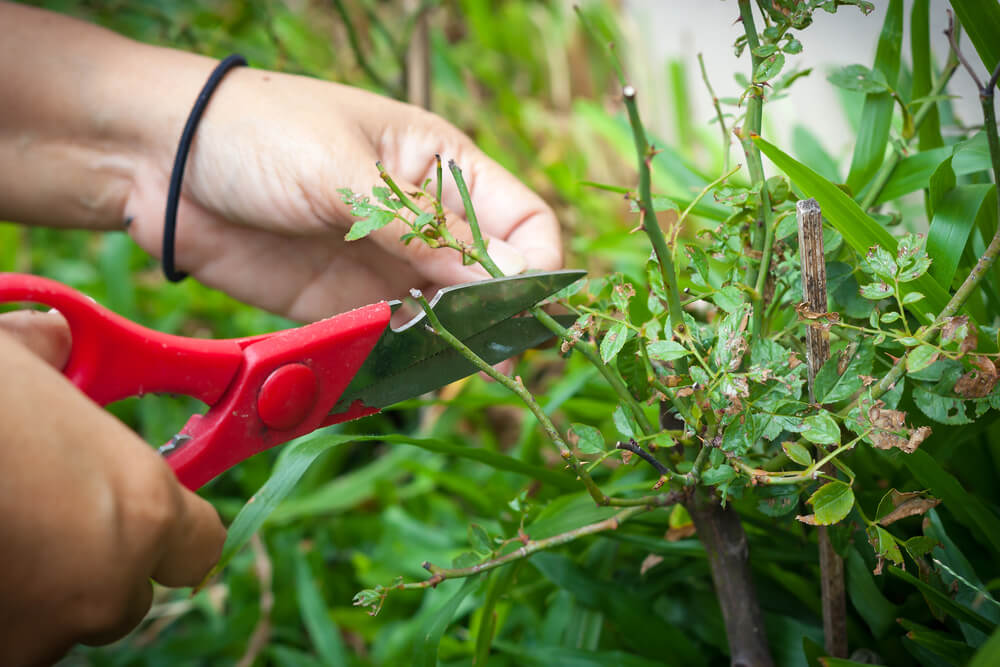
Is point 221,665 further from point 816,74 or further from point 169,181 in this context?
point 816,74

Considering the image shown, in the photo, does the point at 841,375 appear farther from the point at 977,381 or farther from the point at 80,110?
the point at 80,110

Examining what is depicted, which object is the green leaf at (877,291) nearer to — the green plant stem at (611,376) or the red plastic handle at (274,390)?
the green plant stem at (611,376)

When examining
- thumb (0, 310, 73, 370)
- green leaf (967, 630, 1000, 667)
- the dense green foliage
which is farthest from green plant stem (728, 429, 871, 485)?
A: thumb (0, 310, 73, 370)

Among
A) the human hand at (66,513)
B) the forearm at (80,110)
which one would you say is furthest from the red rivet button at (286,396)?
the forearm at (80,110)

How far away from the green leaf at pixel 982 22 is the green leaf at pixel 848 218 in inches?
5.2

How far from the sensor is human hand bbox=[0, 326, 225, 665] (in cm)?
35

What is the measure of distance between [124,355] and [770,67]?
45 cm

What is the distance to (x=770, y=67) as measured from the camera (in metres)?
0.43

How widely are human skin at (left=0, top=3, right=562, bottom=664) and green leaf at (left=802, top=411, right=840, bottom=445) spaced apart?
0.29m

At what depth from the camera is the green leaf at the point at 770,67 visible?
43 centimetres

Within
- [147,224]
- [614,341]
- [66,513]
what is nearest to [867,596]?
[614,341]

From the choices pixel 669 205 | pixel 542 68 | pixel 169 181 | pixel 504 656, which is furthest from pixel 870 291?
pixel 542 68

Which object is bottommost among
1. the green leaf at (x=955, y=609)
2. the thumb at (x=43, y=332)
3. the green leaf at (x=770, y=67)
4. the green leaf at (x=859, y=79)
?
the green leaf at (x=955, y=609)

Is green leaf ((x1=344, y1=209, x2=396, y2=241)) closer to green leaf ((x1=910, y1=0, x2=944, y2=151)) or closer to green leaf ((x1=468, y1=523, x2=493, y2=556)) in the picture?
green leaf ((x1=468, y1=523, x2=493, y2=556))
